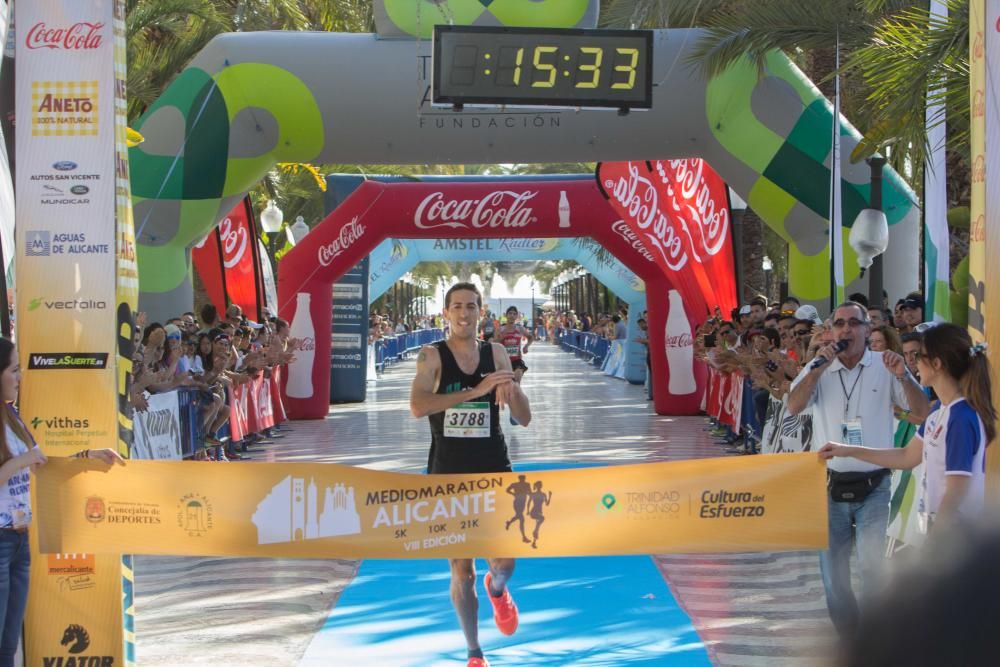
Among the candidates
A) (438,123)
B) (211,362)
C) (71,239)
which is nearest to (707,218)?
(438,123)

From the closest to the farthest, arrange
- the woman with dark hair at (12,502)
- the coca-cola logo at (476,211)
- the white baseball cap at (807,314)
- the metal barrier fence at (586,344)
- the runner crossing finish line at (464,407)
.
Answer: the woman with dark hair at (12,502)
the runner crossing finish line at (464,407)
the white baseball cap at (807,314)
the coca-cola logo at (476,211)
the metal barrier fence at (586,344)

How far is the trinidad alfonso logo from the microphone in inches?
88.2

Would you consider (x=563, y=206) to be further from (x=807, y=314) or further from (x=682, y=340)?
(x=807, y=314)

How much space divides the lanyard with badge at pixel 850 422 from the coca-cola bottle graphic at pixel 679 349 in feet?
45.7

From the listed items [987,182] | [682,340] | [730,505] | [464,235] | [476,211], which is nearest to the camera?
[987,182]

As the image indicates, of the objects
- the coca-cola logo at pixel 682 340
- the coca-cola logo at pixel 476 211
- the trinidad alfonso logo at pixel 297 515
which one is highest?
the coca-cola logo at pixel 476 211

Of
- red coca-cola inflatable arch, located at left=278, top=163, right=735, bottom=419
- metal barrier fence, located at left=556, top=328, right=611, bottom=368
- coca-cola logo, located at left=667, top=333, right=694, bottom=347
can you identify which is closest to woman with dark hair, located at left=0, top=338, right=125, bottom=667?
red coca-cola inflatable arch, located at left=278, top=163, right=735, bottom=419

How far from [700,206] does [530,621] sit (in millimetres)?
10690

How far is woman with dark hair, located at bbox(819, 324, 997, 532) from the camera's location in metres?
4.48

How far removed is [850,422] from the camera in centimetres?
593

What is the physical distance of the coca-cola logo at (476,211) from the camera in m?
20.4

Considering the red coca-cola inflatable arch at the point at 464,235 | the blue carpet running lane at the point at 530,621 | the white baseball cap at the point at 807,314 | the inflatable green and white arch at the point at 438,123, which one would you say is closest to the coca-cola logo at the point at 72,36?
the blue carpet running lane at the point at 530,621

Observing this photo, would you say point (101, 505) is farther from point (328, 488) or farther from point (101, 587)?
point (328, 488)

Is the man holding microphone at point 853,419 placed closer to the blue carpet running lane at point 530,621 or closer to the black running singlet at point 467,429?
the blue carpet running lane at point 530,621
